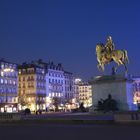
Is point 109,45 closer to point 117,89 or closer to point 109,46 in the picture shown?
point 109,46

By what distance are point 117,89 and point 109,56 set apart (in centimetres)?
468

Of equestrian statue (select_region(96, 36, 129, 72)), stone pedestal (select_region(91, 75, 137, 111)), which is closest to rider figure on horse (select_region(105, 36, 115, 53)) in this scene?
equestrian statue (select_region(96, 36, 129, 72))

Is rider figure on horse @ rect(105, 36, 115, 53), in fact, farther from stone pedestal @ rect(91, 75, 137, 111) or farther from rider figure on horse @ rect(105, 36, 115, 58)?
stone pedestal @ rect(91, 75, 137, 111)

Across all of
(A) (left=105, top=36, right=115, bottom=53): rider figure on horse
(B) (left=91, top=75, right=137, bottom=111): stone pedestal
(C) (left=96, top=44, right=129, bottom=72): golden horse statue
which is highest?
(A) (left=105, top=36, right=115, bottom=53): rider figure on horse

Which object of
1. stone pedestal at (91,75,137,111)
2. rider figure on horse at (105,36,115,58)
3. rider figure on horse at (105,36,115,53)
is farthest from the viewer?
rider figure on horse at (105,36,115,53)

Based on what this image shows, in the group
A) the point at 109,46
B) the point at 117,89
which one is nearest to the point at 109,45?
the point at 109,46

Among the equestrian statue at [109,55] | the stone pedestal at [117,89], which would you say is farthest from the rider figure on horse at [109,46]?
the stone pedestal at [117,89]

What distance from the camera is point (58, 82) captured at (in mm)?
166875

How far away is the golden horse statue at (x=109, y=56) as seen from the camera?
50469 millimetres

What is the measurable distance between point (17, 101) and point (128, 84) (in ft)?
293

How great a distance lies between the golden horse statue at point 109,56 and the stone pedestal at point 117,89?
200cm

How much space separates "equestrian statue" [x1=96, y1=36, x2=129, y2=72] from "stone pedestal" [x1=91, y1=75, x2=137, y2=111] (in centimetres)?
200

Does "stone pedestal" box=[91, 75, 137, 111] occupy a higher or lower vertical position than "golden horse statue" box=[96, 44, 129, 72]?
lower

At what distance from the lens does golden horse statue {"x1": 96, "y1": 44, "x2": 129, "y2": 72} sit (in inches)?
1987
